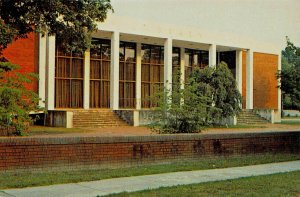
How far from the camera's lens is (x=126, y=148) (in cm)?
1183

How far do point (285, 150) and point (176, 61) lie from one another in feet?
91.0

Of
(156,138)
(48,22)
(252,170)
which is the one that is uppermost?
(48,22)

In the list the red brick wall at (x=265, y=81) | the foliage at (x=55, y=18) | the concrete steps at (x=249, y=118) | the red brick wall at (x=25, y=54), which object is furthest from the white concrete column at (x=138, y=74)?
the foliage at (x=55, y=18)

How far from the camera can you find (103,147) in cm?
1142

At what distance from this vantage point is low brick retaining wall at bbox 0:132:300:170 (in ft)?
33.3

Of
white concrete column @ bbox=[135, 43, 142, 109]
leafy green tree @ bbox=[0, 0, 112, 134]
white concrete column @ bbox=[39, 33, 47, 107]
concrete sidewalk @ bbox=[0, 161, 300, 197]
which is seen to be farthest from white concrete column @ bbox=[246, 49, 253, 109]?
concrete sidewalk @ bbox=[0, 161, 300, 197]

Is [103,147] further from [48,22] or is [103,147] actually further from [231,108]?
[231,108]

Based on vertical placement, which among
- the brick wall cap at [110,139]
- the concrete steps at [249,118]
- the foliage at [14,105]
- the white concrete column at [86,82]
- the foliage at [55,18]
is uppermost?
the foliage at [55,18]

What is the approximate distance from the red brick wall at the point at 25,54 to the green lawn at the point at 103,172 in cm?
1985

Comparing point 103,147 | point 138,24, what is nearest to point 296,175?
point 103,147

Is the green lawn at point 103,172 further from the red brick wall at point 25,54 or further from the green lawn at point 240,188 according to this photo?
the red brick wall at point 25,54

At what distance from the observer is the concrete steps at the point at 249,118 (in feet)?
129

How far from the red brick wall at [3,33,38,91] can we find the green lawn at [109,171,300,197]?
22939 mm

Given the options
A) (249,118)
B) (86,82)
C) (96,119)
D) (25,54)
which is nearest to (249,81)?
(249,118)
